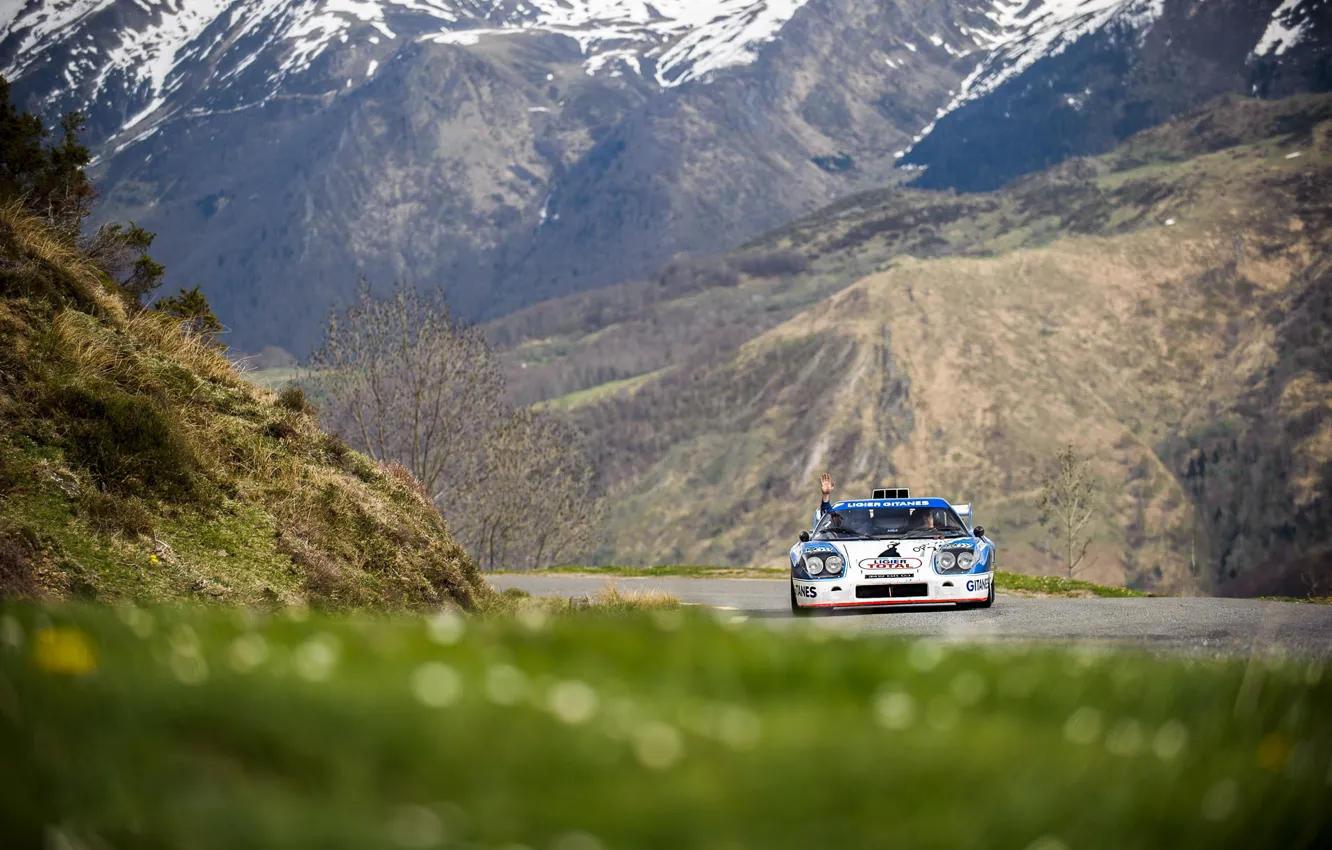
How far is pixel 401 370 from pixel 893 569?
33.9 meters

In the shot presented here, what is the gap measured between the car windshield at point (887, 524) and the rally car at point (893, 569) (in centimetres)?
5

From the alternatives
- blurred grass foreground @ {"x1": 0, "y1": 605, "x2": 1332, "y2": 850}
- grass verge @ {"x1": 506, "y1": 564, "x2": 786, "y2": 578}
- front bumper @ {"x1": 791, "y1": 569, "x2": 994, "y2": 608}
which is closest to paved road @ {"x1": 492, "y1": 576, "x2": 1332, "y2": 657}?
front bumper @ {"x1": 791, "y1": 569, "x2": 994, "y2": 608}

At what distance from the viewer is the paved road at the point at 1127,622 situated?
40.9 feet

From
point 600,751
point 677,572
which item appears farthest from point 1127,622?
point 677,572

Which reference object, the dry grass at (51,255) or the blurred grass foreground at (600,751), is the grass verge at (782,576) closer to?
the dry grass at (51,255)

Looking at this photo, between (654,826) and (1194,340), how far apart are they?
182 metres

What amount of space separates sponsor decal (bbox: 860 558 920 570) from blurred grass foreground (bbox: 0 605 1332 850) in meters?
12.5

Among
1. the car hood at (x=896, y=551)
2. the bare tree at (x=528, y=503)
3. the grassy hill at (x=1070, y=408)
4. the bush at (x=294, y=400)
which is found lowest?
the grassy hill at (x=1070, y=408)

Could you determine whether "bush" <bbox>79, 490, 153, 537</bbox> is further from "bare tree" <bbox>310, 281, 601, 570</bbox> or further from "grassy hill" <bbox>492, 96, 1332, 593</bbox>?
"grassy hill" <bbox>492, 96, 1332, 593</bbox>

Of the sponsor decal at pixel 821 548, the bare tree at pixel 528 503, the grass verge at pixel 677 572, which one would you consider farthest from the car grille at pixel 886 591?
the bare tree at pixel 528 503

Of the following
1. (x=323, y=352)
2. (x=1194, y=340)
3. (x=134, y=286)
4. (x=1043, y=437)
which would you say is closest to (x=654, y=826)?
(x=134, y=286)

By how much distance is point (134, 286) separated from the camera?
2511cm

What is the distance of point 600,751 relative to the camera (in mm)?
3012

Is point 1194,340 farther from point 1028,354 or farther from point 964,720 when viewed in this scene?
point 964,720
